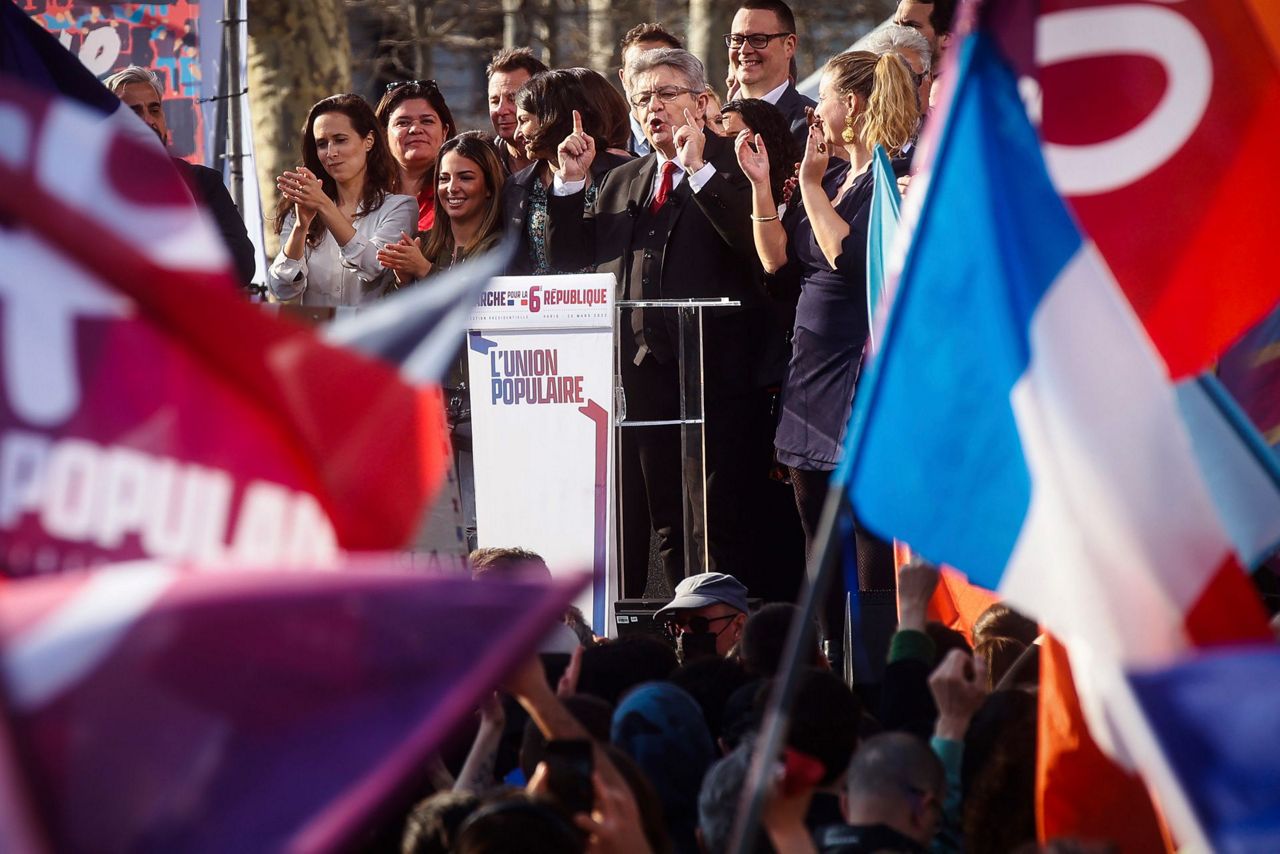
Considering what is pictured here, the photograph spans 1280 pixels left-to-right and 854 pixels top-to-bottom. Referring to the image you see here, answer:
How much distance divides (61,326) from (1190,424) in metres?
2.11

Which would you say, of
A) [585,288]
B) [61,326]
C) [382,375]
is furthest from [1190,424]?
[585,288]

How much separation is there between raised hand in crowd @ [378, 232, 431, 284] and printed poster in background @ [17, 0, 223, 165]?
2276 millimetres

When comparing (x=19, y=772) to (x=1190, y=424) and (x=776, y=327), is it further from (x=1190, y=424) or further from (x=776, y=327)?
(x=776, y=327)

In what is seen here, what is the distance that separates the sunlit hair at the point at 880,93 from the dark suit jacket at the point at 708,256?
1.91 feet

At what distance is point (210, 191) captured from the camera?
25.3ft

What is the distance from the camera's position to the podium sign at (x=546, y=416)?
6969 mm

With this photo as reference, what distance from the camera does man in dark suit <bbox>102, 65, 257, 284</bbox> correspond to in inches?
298

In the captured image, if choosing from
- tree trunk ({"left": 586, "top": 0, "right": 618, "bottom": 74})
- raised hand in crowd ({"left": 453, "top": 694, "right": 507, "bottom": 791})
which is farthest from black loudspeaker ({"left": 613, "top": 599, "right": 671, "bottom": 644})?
tree trunk ({"left": 586, "top": 0, "right": 618, "bottom": 74})

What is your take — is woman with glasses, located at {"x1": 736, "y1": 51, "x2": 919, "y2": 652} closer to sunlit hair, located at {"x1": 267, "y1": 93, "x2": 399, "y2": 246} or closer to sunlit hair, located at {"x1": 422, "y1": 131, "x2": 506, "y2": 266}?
sunlit hair, located at {"x1": 422, "y1": 131, "x2": 506, "y2": 266}

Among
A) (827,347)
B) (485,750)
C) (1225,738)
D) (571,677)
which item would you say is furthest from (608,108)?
(1225,738)

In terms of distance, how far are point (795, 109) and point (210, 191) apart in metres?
2.29

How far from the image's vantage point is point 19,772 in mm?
2146

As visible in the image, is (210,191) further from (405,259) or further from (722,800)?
(722,800)

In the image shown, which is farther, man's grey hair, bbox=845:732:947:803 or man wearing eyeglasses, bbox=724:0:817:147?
man wearing eyeglasses, bbox=724:0:817:147
